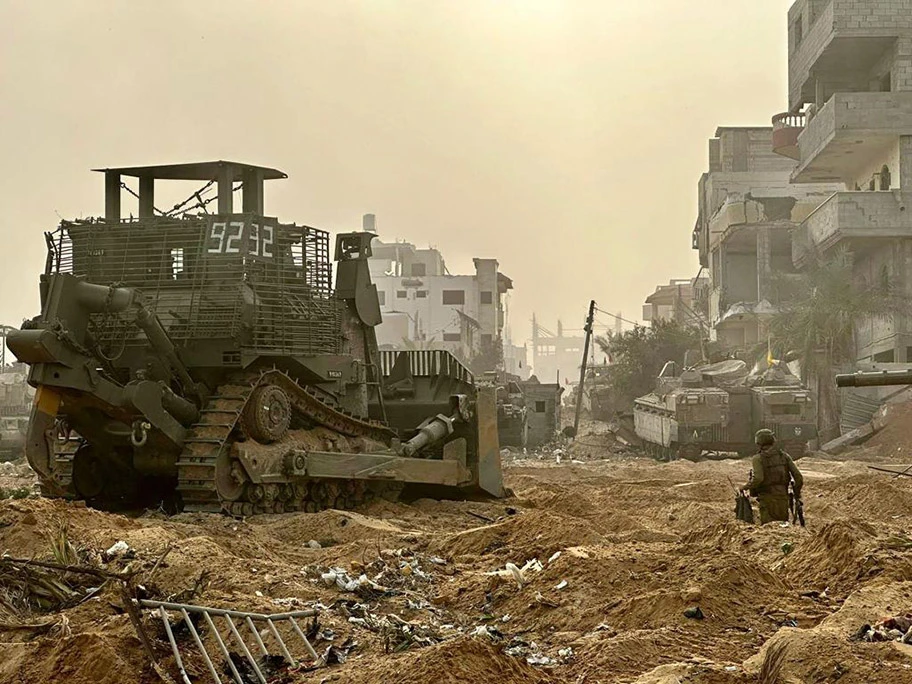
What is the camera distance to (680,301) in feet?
214

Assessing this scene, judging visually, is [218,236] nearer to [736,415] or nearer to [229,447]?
[229,447]

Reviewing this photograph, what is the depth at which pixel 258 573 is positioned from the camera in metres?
9.30

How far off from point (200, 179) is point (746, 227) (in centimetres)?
3925

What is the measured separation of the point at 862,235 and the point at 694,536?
30460 millimetres

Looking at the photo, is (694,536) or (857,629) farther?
(694,536)

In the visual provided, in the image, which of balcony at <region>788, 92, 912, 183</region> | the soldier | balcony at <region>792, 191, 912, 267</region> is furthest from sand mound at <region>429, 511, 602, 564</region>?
balcony at <region>788, 92, 912, 183</region>

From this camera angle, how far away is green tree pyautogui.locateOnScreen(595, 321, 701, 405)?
165 ft

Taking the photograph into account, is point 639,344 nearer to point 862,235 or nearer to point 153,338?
point 862,235

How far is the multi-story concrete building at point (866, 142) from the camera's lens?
3959cm

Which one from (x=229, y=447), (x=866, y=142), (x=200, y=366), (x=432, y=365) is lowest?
(x=229, y=447)

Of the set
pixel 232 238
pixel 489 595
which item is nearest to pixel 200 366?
pixel 232 238

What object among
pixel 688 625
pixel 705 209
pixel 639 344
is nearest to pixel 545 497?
pixel 688 625

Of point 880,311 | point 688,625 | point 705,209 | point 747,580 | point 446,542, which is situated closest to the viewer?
point 688,625

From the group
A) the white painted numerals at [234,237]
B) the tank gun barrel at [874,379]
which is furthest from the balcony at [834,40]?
the tank gun barrel at [874,379]
